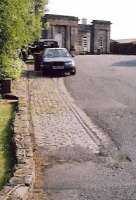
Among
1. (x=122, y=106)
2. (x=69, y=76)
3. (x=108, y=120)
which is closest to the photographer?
(x=108, y=120)

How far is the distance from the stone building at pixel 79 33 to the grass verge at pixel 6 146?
147ft

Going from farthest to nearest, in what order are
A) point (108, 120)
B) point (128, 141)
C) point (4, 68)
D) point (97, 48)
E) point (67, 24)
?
1. point (97, 48)
2. point (67, 24)
3. point (4, 68)
4. point (108, 120)
5. point (128, 141)

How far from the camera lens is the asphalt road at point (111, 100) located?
37.4 feet

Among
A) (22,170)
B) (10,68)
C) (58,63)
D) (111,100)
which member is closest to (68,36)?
(58,63)

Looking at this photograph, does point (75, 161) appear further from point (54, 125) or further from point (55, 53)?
point (55, 53)

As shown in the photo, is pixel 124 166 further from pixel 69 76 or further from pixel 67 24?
pixel 67 24

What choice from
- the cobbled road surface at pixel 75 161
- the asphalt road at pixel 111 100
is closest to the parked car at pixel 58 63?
the asphalt road at pixel 111 100

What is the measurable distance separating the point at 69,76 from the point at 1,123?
15652 millimetres

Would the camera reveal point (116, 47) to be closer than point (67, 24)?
No

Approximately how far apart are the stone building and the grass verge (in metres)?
44.8

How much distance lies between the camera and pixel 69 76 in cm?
2795

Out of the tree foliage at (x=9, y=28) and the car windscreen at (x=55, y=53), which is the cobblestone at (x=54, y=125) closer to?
the tree foliage at (x=9, y=28)

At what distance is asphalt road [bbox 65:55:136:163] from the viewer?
11.4 m

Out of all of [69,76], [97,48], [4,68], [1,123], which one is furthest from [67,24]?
[1,123]
